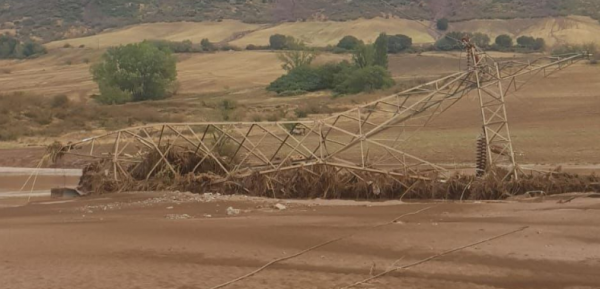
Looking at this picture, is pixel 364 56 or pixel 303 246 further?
pixel 364 56

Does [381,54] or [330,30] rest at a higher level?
[381,54]

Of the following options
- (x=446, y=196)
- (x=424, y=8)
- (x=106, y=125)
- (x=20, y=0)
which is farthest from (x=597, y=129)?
(x=20, y=0)

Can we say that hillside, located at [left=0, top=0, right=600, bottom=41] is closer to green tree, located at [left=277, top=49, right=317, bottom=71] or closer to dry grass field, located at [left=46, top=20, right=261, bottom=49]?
dry grass field, located at [left=46, top=20, right=261, bottom=49]

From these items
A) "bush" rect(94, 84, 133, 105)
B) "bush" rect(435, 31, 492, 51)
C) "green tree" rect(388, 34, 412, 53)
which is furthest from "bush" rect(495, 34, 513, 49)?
"bush" rect(94, 84, 133, 105)

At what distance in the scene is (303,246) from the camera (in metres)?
12.8

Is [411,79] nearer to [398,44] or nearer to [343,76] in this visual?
[343,76]

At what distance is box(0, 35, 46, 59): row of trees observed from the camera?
356 feet

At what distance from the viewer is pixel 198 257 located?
12.1m

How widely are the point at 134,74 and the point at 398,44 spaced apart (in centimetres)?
3484

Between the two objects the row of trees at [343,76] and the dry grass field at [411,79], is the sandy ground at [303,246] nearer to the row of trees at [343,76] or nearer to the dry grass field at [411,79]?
the dry grass field at [411,79]

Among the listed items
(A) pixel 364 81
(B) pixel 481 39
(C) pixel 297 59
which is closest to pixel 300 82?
(A) pixel 364 81

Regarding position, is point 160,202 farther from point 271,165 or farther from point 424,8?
point 424,8

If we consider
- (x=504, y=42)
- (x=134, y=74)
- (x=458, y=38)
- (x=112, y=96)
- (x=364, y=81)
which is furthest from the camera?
(x=504, y=42)

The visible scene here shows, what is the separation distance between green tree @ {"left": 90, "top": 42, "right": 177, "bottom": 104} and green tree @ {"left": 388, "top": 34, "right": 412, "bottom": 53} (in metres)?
29.8
